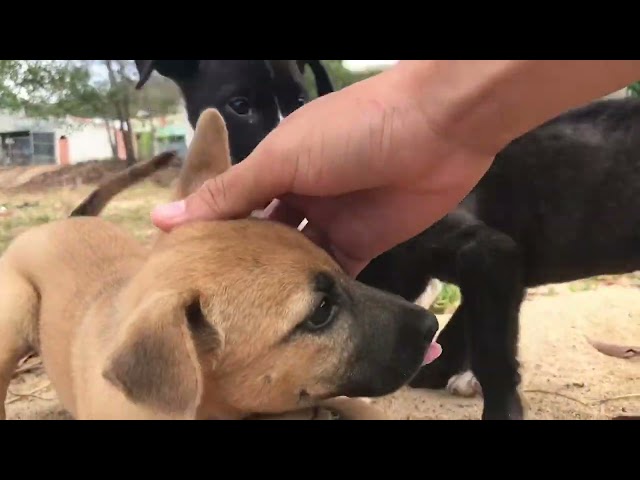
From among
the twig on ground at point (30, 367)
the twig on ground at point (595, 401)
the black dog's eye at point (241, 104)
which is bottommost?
the twig on ground at point (595, 401)

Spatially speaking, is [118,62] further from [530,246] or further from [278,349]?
[530,246]

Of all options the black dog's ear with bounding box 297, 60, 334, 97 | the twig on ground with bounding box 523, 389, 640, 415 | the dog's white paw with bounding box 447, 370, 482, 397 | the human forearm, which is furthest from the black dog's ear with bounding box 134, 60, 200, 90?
the twig on ground with bounding box 523, 389, 640, 415

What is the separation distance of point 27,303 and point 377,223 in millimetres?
836

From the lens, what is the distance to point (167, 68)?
5.59 feet

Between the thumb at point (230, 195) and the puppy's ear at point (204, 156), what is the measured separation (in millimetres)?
136

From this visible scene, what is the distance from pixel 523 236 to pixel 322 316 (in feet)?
2.41

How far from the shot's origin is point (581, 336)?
1.82m

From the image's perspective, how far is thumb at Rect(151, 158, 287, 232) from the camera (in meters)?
1.29

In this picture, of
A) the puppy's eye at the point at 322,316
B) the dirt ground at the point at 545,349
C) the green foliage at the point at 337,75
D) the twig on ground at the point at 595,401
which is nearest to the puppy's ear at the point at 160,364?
the puppy's eye at the point at 322,316

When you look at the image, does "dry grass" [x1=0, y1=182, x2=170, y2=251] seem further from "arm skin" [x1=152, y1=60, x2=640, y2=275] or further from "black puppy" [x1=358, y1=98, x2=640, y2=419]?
"black puppy" [x1=358, y1=98, x2=640, y2=419]

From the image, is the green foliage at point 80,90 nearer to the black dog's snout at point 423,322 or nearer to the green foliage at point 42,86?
the green foliage at point 42,86

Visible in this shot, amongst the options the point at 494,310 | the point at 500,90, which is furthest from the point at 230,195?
the point at 494,310

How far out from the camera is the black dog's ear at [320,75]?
5.46 ft
